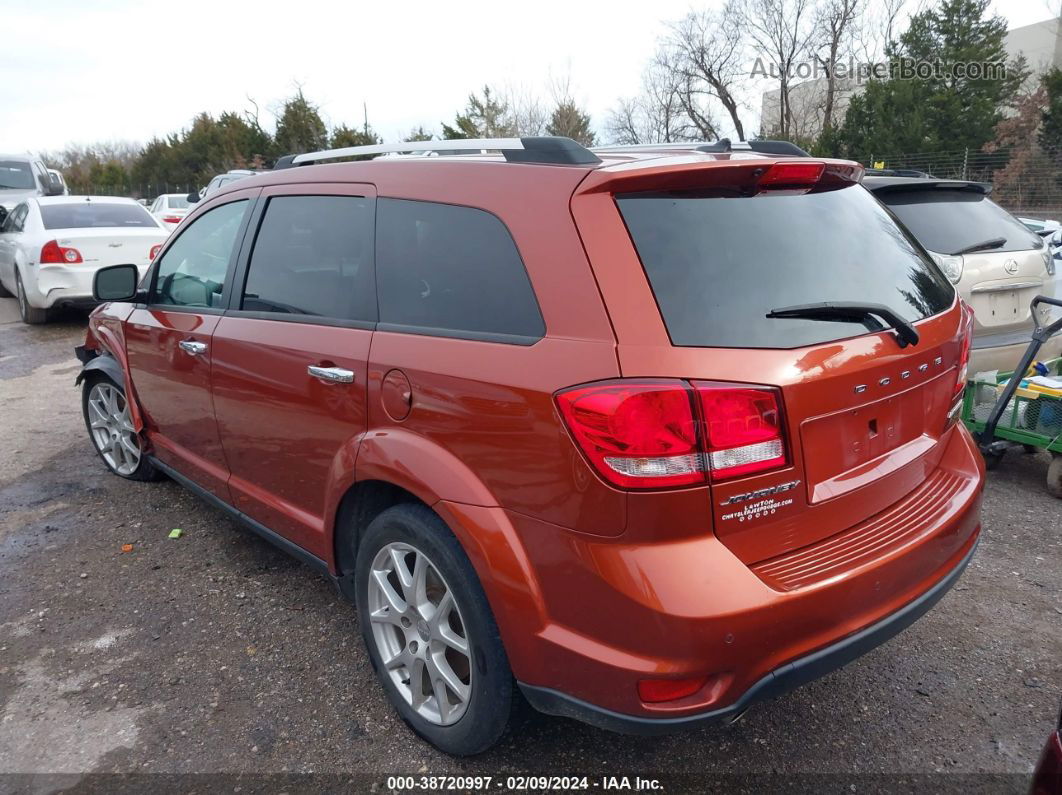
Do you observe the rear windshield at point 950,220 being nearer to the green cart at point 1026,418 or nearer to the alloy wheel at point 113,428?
the green cart at point 1026,418

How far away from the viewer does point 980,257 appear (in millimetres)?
4906

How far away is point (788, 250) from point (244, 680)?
2.37m

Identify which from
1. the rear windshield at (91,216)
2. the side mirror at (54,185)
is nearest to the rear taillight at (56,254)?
the rear windshield at (91,216)

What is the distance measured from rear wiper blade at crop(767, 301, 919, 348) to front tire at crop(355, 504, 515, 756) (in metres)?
1.11

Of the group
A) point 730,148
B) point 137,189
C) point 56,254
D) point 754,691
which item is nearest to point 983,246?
point 730,148

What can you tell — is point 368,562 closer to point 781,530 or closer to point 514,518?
point 514,518

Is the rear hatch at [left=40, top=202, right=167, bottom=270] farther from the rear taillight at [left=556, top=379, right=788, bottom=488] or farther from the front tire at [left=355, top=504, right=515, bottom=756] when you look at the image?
the rear taillight at [left=556, top=379, right=788, bottom=488]

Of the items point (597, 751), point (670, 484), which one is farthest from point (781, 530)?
point (597, 751)

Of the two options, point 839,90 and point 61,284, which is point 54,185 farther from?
point 839,90

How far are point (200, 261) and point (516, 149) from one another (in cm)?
194

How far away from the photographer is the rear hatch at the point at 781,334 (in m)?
1.85

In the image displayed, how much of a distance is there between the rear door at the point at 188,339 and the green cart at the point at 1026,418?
12.2 feet

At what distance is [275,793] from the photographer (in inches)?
90.8

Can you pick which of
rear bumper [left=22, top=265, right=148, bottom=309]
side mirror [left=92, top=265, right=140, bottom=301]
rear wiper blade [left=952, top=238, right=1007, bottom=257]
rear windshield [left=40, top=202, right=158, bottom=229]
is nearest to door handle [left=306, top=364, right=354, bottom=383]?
side mirror [left=92, top=265, right=140, bottom=301]
